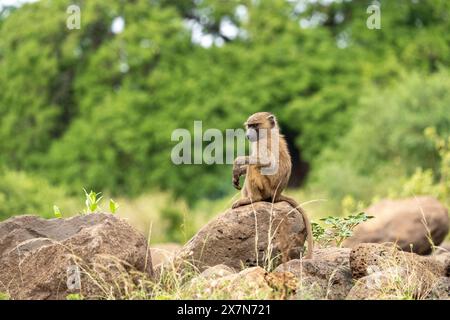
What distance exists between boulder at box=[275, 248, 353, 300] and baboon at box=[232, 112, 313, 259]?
79 cm

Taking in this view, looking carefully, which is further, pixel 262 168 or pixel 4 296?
pixel 262 168

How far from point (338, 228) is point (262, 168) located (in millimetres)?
1112

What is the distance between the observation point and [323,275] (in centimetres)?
802

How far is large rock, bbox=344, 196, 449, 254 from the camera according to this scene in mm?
14688

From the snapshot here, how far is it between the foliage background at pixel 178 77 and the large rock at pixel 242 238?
1967 cm

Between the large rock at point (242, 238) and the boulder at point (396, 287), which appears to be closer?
the boulder at point (396, 287)

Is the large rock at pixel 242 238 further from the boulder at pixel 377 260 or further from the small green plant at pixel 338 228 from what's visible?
the boulder at pixel 377 260

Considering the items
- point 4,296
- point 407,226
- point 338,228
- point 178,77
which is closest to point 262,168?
point 338,228

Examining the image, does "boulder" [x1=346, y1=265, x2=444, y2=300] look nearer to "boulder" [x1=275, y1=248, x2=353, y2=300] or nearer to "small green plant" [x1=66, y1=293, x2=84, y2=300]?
"boulder" [x1=275, y1=248, x2=353, y2=300]

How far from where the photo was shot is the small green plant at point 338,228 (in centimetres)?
922
